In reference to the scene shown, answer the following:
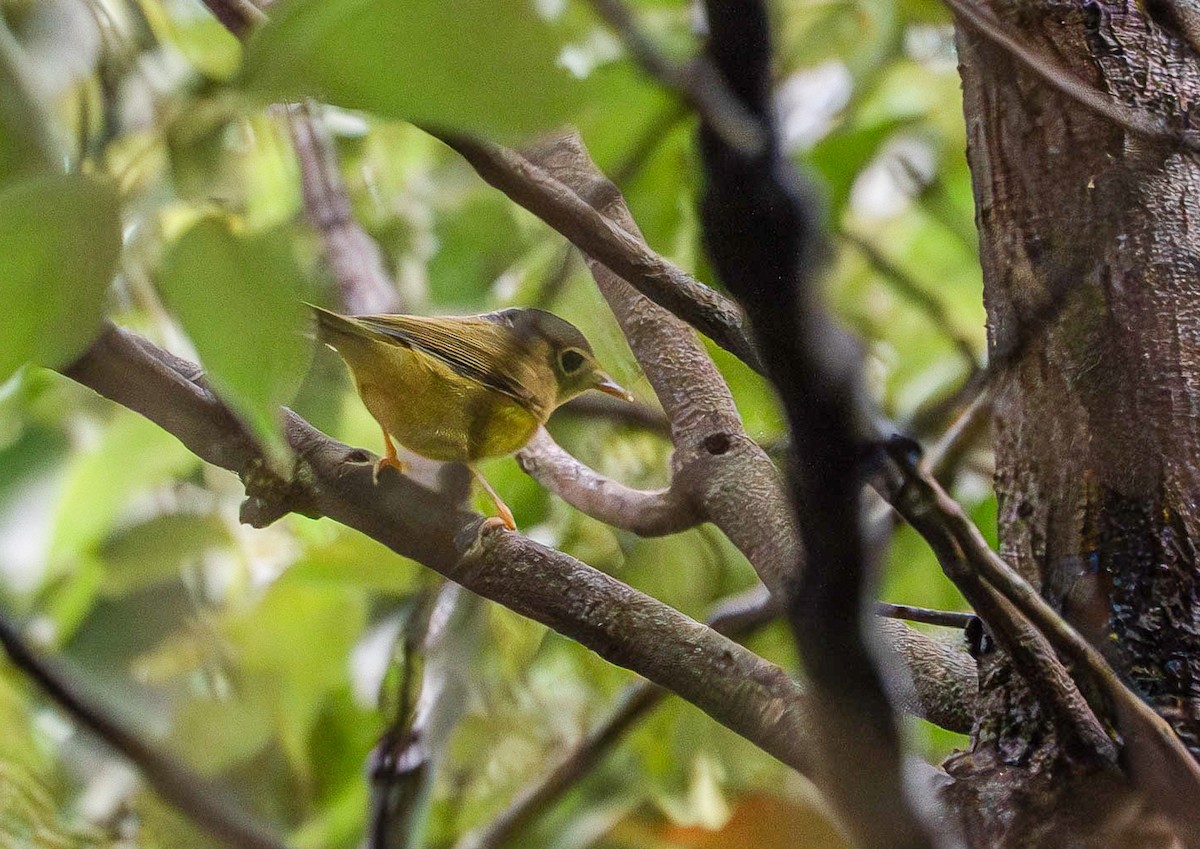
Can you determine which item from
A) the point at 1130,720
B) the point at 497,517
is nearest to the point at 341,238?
the point at 497,517

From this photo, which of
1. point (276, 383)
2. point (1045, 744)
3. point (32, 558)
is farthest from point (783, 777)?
point (32, 558)

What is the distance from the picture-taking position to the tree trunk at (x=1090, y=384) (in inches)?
21.5

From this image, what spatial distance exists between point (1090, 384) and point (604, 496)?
0.34 metres

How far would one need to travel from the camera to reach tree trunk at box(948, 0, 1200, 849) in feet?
1.79

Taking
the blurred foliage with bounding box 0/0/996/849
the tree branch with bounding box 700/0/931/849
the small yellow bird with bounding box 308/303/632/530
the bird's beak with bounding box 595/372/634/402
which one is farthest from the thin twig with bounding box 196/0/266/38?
the bird's beak with bounding box 595/372/634/402

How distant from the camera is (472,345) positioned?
107 centimetres

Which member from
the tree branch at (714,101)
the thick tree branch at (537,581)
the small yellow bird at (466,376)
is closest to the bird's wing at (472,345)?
the small yellow bird at (466,376)

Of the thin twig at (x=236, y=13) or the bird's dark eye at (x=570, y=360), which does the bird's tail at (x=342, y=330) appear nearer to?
the bird's dark eye at (x=570, y=360)

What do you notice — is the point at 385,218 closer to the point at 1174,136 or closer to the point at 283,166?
the point at 283,166

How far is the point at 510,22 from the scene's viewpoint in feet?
0.93

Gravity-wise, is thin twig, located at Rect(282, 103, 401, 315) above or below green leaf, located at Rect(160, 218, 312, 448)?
below

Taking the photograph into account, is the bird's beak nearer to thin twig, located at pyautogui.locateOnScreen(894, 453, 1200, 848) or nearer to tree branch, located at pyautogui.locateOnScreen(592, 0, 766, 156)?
thin twig, located at pyautogui.locateOnScreen(894, 453, 1200, 848)

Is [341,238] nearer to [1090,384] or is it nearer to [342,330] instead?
[342,330]

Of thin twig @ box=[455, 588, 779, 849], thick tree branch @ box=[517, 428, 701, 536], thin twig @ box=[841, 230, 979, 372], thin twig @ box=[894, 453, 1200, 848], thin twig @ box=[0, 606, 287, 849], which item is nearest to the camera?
thin twig @ box=[894, 453, 1200, 848]
